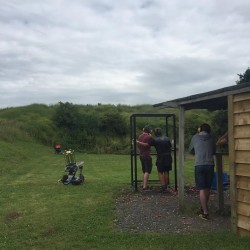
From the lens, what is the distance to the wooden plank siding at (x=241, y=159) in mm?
6675

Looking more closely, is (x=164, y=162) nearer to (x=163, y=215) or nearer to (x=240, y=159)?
(x=163, y=215)

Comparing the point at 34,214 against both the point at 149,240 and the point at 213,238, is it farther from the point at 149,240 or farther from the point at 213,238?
the point at 213,238

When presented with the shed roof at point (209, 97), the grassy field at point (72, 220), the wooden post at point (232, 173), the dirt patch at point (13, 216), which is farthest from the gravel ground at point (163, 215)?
the shed roof at point (209, 97)

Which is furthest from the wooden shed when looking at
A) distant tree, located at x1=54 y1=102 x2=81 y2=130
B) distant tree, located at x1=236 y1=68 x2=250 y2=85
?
distant tree, located at x1=54 y1=102 x2=81 y2=130

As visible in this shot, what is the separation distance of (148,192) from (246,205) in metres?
4.99

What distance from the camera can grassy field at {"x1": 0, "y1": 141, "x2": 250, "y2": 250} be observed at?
21.4ft

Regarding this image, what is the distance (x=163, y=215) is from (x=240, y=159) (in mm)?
2416

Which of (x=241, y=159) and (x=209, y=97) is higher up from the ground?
(x=209, y=97)

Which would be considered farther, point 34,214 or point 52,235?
point 34,214

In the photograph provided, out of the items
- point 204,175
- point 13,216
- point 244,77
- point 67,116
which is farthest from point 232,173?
point 67,116

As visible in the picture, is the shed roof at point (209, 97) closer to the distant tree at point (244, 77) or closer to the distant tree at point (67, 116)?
the distant tree at point (244, 77)

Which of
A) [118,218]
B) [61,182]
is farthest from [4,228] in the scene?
[61,182]

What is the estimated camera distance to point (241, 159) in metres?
6.83

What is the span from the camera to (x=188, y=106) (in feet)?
30.1
